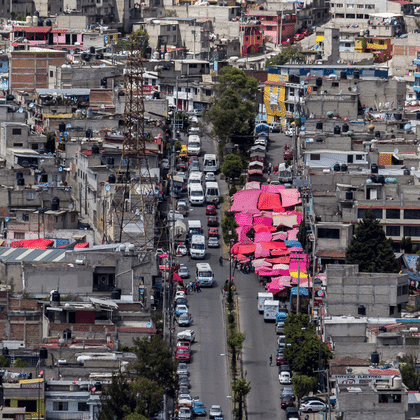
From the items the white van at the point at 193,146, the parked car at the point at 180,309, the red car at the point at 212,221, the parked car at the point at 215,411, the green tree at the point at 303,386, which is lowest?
the parked car at the point at 215,411

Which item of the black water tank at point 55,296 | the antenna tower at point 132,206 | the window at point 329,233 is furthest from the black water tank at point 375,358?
the window at point 329,233

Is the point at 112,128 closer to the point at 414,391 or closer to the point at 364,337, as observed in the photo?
the point at 364,337

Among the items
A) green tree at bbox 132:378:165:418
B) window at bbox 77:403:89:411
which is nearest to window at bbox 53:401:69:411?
window at bbox 77:403:89:411

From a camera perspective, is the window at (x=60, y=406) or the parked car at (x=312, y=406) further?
the parked car at (x=312, y=406)

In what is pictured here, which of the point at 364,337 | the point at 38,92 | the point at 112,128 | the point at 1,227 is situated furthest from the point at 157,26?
the point at 364,337

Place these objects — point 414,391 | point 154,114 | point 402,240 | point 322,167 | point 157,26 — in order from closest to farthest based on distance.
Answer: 1. point 414,391
2. point 402,240
3. point 322,167
4. point 154,114
5. point 157,26

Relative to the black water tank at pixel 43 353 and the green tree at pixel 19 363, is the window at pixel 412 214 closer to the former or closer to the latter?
the black water tank at pixel 43 353
